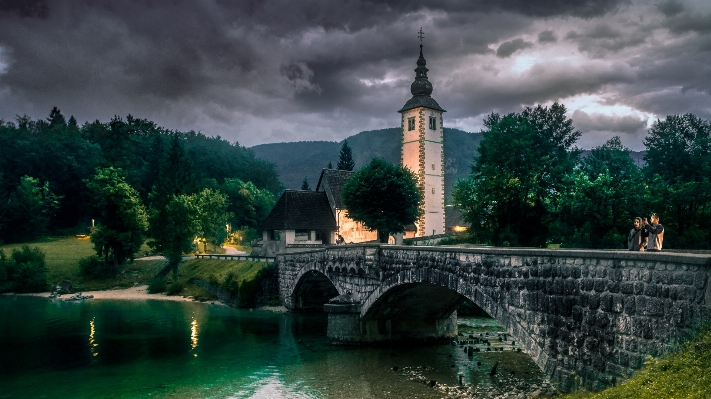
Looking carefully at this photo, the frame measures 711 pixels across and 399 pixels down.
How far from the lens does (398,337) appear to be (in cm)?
3134

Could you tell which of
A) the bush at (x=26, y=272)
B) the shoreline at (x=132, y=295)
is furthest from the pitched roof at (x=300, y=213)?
the bush at (x=26, y=272)

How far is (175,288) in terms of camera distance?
5981 cm

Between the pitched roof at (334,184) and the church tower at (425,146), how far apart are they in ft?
27.8

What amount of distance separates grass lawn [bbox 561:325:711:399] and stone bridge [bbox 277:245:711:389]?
526mm

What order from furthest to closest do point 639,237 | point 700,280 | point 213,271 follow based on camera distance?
point 213,271 < point 639,237 < point 700,280

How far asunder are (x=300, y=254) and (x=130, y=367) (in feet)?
62.0

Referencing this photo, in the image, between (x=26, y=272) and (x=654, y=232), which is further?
(x=26, y=272)

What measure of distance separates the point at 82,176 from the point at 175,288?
45.9m

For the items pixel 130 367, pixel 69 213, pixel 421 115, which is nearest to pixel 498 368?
pixel 130 367

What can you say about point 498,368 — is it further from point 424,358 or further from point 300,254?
point 300,254

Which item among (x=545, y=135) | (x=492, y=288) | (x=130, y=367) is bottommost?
(x=130, y=367)

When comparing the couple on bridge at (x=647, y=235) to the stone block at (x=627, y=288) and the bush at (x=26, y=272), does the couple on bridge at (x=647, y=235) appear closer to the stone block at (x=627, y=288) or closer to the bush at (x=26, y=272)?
the stone block at (x=627, y=288)

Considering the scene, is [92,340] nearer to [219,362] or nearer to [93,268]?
[219,362]

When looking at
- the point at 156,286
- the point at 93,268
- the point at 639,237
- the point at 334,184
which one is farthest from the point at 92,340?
the point at 334,184
